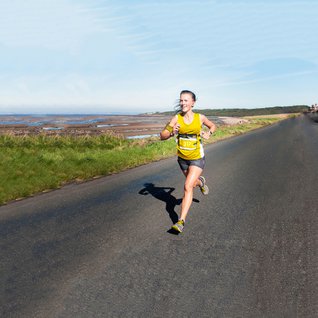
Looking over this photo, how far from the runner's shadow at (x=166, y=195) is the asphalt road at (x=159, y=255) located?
0.9 inches

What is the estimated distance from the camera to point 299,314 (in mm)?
3123

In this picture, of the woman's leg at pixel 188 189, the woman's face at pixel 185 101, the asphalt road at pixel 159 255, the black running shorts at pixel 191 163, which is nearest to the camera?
the asphalt road at pixel 159 255

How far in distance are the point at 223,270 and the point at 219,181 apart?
567 cm

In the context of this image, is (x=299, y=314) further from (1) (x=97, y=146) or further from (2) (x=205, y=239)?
(1) (x=97, y=146)

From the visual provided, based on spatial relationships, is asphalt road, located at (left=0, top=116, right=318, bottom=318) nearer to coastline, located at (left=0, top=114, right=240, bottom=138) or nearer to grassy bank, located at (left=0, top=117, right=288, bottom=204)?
grassy bank, located at (left=0, top=117, right=288, bottom=204)

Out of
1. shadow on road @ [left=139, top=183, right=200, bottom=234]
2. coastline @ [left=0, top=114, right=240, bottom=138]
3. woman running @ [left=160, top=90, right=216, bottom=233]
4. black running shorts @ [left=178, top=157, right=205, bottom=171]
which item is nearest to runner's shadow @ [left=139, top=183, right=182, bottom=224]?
shadow on road @ [left=139, top=183, right=200, bottom=234]

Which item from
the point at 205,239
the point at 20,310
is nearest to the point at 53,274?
the point at 20,310

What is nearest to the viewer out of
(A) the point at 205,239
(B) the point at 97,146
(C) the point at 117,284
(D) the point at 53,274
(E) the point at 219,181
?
(C) the point at 117,284

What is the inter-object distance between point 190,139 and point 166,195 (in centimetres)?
272

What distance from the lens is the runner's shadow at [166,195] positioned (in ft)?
21.6

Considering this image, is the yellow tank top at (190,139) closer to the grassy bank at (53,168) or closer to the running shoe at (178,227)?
the running shoe at (178,227)

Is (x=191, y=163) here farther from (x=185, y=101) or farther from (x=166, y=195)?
(x=166, y=195)

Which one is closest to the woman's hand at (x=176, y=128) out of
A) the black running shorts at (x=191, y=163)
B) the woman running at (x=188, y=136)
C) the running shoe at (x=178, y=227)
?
the woman running at (x=188, y=136)

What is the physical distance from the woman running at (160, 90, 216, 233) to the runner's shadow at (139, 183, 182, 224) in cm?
74
